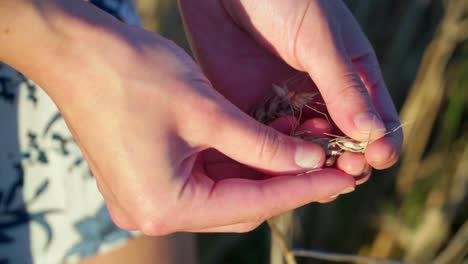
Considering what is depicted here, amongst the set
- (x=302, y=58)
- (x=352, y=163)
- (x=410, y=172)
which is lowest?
(x=410, y=172)

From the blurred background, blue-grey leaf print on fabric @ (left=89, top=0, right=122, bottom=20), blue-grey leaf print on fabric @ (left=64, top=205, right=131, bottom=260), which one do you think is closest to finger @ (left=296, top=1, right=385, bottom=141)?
blue-grey leaf print on fabric @ (left=89, top=0, right=122, bottom=20)

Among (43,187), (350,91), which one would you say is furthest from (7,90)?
(350,91)

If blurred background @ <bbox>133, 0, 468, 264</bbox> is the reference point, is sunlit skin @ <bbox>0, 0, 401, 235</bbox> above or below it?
above

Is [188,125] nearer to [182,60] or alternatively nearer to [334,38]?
[182,60]

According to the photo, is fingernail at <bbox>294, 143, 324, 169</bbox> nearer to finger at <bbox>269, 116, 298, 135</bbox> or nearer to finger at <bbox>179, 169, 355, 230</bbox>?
finger at <bbox>179, 169, 355, 230</bbox>

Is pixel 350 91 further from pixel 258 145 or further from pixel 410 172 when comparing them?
pixel 410 172

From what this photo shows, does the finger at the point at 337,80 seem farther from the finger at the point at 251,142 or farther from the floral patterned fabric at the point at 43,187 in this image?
the floral patterned fabric at the point at 43,187
